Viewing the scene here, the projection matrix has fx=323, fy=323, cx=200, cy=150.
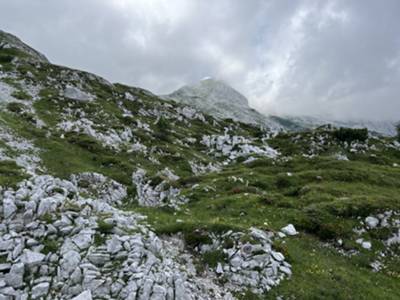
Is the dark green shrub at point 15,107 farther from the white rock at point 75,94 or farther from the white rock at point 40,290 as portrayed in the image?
the white rock at point 40,290

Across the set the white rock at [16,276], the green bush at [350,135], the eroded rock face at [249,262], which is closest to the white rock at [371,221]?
the eroded rock face at [249,262]

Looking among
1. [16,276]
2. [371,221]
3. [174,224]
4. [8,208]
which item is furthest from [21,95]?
[371,221]

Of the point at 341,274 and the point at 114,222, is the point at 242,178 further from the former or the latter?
the point at 114,222

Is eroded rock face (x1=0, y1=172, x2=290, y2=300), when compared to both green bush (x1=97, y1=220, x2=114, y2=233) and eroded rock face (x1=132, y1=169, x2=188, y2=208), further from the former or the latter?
eroded rock face (x1=132, y1=169, x2=188, y2=208)

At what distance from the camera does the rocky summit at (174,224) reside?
50.2 feet

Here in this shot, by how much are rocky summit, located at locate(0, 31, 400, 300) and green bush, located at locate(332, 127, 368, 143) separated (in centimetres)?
3035

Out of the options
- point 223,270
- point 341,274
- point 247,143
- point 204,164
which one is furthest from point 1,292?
point 247,143

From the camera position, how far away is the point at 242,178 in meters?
42.8

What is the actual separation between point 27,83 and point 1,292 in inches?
3237

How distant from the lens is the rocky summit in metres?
15.3

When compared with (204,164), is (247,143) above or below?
above

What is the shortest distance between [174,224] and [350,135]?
2762 inches

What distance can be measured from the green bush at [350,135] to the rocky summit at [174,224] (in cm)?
3035

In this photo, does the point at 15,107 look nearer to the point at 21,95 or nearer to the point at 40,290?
the point at 21,95
